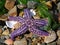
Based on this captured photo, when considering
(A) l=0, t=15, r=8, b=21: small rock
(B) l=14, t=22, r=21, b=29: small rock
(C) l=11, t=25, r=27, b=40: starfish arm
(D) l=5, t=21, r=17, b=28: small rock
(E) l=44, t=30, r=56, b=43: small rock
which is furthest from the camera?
(A) l=0, t=15, r=8, b=21: small rock

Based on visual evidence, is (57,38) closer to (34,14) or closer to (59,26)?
(59,26)

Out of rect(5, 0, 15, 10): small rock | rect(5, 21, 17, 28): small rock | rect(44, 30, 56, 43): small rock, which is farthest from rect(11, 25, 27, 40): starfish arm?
rect(5, 0, 15, 10): small rock

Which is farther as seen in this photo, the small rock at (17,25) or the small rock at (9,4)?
the small rock at (9,4)

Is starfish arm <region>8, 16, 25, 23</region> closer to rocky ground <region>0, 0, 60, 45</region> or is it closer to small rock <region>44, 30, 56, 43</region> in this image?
rocky ground <region>0, 0, 60, 45</region>

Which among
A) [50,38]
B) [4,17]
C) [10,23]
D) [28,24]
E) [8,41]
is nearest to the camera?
[50,38]

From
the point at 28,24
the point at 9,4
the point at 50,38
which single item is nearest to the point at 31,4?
the point at 9,4

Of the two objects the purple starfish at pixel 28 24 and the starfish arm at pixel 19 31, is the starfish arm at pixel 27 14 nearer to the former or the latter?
the purple starfish at pixel 28 24

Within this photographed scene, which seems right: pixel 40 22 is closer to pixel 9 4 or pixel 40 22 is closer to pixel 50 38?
pixel 50 38

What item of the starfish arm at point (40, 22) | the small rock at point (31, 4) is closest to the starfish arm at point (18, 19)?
the starfish arm at point (40, 22)

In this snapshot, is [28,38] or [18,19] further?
→ [18,19]

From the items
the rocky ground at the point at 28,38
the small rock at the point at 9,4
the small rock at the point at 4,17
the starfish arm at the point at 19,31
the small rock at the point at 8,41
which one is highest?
the small rock at the point at 9,4

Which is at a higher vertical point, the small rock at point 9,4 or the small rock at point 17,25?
the small rock at point 9,4
